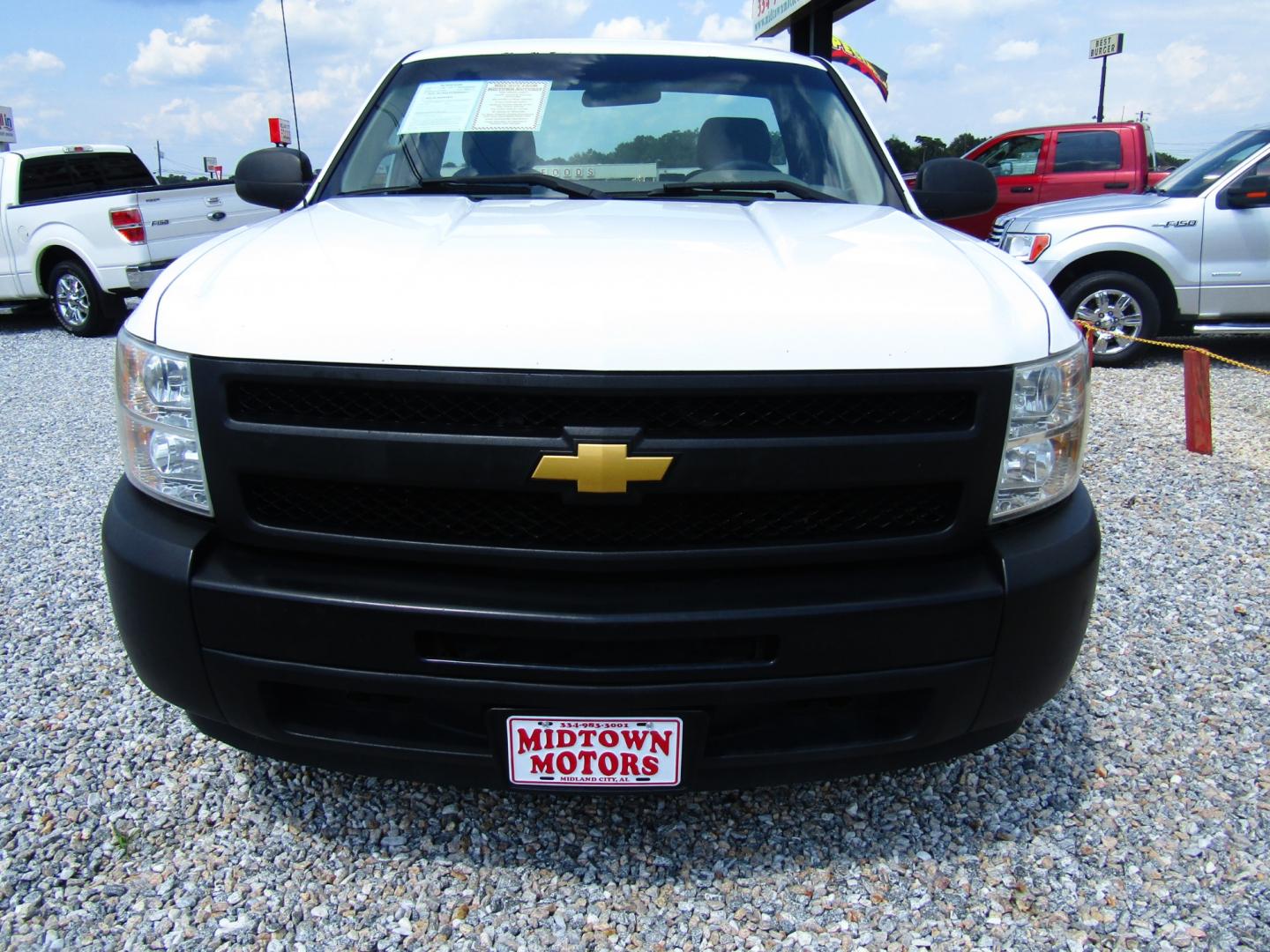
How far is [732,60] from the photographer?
322 cm

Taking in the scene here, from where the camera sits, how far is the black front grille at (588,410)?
170 centimetres

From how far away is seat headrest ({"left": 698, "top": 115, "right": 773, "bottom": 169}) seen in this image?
117 inches

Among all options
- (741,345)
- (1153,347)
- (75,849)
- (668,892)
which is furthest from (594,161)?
(1153,347)

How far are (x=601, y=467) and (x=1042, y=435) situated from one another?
0.90m

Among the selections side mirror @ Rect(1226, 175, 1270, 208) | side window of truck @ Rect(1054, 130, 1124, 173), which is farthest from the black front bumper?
side window of truck @ Rect(1054, 130, 1124, 173)

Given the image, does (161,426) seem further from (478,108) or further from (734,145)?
(734,145)

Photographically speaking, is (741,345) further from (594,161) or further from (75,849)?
(75,849)

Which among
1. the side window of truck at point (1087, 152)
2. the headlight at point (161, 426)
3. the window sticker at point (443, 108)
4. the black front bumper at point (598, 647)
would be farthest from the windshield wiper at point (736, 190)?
the side window of truck at point (1087, 152)

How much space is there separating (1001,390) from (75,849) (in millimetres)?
2244

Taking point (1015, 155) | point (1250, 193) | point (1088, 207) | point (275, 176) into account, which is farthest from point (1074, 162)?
point (275, 176)

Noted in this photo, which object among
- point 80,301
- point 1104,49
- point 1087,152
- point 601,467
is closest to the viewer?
point 601,467

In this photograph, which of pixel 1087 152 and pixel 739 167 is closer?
pixel 739 167

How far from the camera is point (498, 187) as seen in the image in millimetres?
2760

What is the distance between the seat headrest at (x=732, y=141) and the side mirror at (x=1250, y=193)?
19.7 ft
